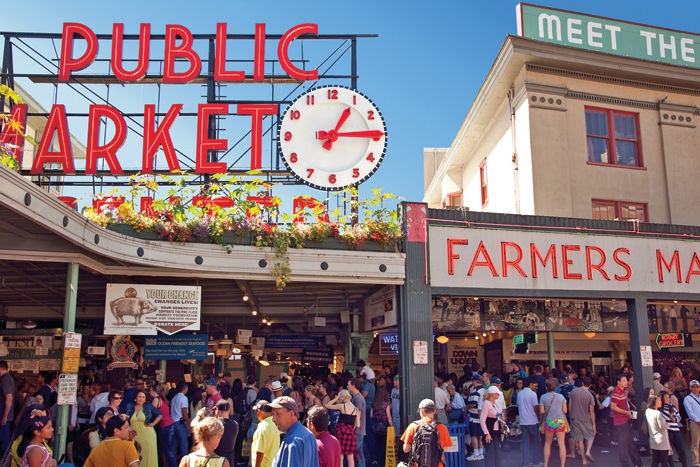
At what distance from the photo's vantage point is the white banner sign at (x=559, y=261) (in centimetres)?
1451

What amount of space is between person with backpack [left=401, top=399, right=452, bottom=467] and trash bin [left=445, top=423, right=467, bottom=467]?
3860 mm

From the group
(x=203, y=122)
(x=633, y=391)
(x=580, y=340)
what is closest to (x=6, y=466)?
(x=203, y=122)

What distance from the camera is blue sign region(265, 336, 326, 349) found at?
23391 millimetres

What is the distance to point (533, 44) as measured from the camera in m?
18.4

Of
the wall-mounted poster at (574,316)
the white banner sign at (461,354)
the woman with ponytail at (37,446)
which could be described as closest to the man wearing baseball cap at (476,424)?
the wall-mounted poster at (574,316)

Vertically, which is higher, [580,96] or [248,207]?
[580,96]

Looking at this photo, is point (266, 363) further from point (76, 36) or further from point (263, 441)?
point (263, 441)

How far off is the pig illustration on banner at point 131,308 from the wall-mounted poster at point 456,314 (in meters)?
6.75

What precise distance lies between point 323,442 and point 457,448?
22.2 feet

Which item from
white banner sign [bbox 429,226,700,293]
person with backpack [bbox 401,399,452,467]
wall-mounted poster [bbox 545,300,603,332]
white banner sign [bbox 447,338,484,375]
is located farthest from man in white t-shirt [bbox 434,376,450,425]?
white banner sign [bbox 447,338,484,375]

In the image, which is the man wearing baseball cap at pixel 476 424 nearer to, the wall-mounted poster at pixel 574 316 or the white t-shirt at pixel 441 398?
the white t-shirt at pixel 441 398

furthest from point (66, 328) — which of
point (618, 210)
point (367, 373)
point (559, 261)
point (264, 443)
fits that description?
point (618, 210)

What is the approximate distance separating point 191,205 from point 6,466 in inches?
233

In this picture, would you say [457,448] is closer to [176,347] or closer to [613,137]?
[176,347]
